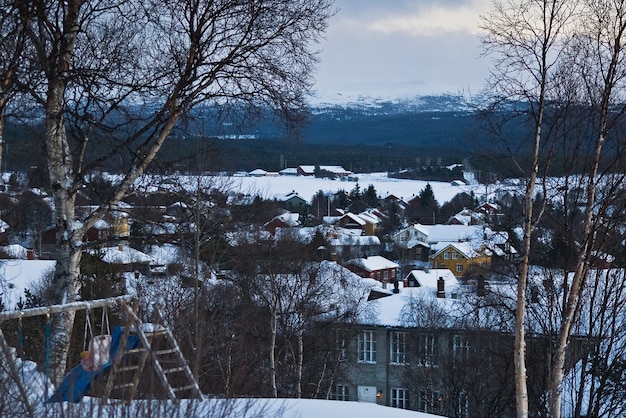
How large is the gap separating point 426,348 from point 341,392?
452 cm

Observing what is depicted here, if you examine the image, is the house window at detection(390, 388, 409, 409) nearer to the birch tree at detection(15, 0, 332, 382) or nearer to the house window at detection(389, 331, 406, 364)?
the house window at detection(389, 331, 406, 364)

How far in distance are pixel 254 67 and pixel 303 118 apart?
0.76m

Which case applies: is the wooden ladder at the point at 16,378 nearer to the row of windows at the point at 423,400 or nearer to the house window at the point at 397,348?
the row of windows at the point at 423,400

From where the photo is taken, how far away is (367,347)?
1212 inches

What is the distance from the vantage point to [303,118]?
804 cm

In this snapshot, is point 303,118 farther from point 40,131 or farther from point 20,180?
point 20,180

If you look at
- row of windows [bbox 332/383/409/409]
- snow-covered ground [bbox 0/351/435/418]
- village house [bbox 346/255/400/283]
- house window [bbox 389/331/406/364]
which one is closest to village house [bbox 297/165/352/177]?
village house [bbox 346/255/400/283]

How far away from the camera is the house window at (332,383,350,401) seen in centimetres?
2911

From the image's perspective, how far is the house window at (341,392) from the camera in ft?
95.5

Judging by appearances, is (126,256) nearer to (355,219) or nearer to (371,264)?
(371,264)

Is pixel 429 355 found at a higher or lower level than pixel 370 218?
higher

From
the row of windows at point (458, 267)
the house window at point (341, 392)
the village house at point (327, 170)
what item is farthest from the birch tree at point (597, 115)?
the village house at point (327, 170)

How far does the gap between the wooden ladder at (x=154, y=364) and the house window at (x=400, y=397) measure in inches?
961

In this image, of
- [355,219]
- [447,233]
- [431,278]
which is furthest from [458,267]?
[355,219]
